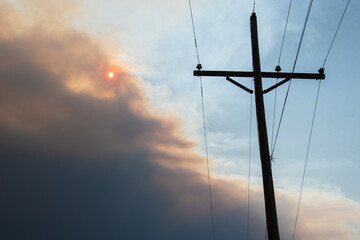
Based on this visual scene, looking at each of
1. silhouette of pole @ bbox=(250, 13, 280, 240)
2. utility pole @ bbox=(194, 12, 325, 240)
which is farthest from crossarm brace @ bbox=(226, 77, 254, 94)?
silhouette of pole @ bbox=(250, 13, 280, 240)

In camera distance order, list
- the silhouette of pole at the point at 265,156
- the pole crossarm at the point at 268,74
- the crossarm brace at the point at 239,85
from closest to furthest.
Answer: the silhouette of pole at the point at 265,156
the crossarm brace at the point at 239,85
the pole crossarm at the point at 268,74

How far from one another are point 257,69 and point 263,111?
1105 millimetres

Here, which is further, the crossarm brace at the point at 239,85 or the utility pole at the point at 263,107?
the crossarm brace at the point at 239,85

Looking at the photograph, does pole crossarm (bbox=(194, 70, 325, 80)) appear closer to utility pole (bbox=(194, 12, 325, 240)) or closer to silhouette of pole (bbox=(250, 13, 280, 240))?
utility pole (bbox=(194, 12, 325, 240))

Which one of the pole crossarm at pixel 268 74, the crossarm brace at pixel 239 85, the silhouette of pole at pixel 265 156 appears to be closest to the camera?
the silhouette of pole at pixel 265 156

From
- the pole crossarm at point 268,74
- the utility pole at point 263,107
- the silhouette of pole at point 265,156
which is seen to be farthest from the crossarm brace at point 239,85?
the silhouette of pole at point 265,156

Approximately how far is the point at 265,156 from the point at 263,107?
1120 mm

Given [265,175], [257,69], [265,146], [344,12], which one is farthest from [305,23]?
[265,175]

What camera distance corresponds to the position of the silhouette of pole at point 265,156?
510 cm

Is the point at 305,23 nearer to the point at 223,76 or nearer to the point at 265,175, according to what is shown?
the point at 223,76

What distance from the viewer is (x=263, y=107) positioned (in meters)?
5.93

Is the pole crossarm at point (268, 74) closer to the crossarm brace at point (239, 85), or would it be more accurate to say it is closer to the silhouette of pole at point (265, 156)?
the crossarm brace at point (239, 85)

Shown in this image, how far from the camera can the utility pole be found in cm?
513

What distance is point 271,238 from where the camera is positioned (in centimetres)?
505
